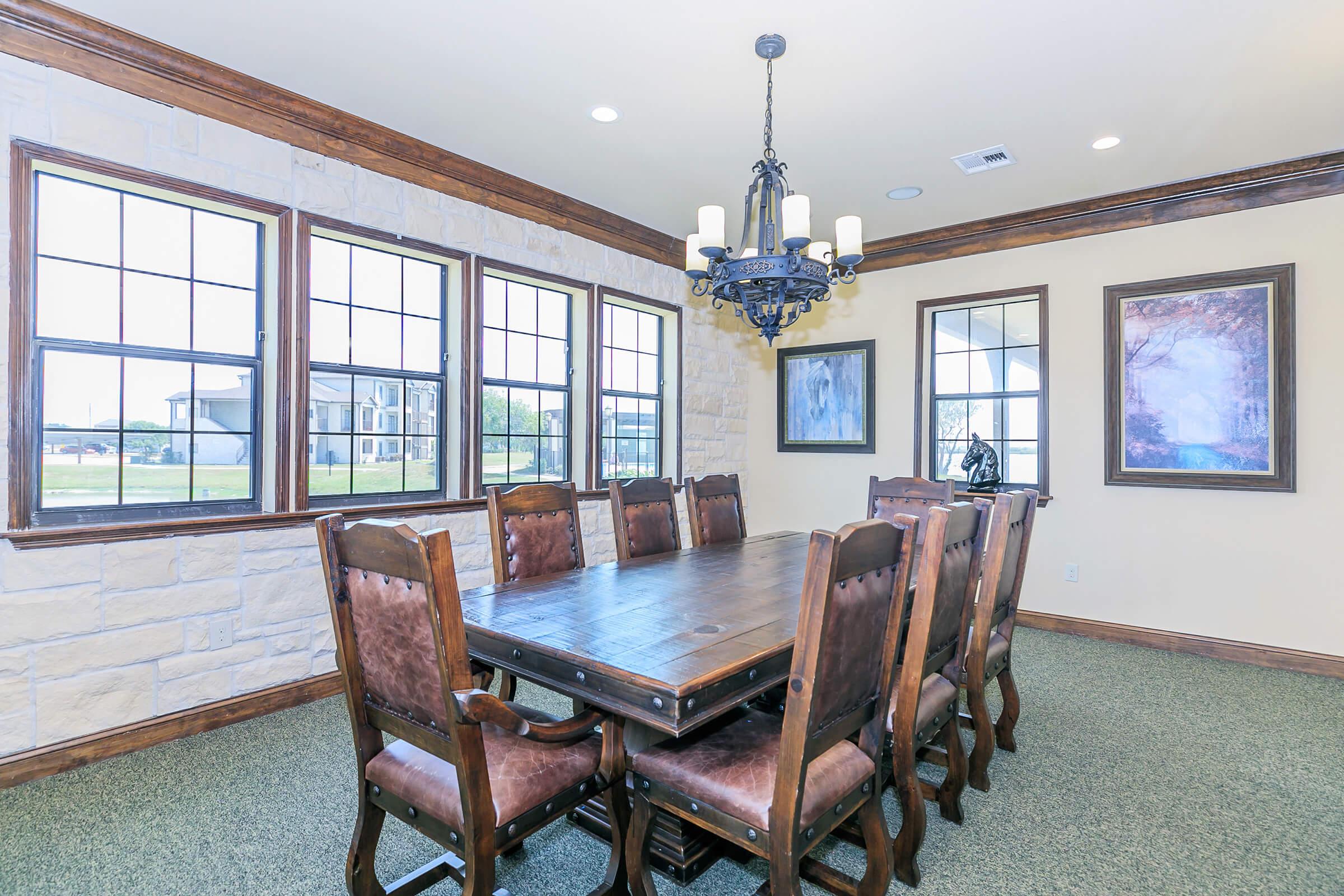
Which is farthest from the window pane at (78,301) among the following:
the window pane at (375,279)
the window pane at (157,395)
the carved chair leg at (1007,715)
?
the carved chair leg at (1007,715)

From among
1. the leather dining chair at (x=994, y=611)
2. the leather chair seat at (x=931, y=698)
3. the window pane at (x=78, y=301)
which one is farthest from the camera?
the window pane at (x=78, y=301)

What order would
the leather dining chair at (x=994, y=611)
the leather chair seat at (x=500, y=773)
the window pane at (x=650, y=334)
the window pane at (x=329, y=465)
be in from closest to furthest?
the leather chair seat at (x=500, y=773) → the leather dining chair at (x=994, y=611) → the window pane at (x=329, y=465) → the window pane at (x=650, y=334)

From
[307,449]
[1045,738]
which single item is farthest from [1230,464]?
[307,449]

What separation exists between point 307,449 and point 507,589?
1527mm

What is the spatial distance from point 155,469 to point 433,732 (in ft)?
7.29

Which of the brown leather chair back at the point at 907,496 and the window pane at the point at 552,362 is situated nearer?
the brown leather chair back at the point at 907,496

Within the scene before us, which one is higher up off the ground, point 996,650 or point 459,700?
point 459,700

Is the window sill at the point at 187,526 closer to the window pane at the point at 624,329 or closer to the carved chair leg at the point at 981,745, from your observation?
the window pane at the point at 624,329

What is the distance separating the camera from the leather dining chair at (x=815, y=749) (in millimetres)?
1380

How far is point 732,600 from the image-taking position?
7.09ft

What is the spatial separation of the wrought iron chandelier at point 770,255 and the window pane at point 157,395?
2225 millimetres

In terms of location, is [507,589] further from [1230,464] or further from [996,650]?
[1230,464]

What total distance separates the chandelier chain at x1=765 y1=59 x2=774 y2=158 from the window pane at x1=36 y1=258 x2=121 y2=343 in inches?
107

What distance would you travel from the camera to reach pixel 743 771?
1.57 metres
